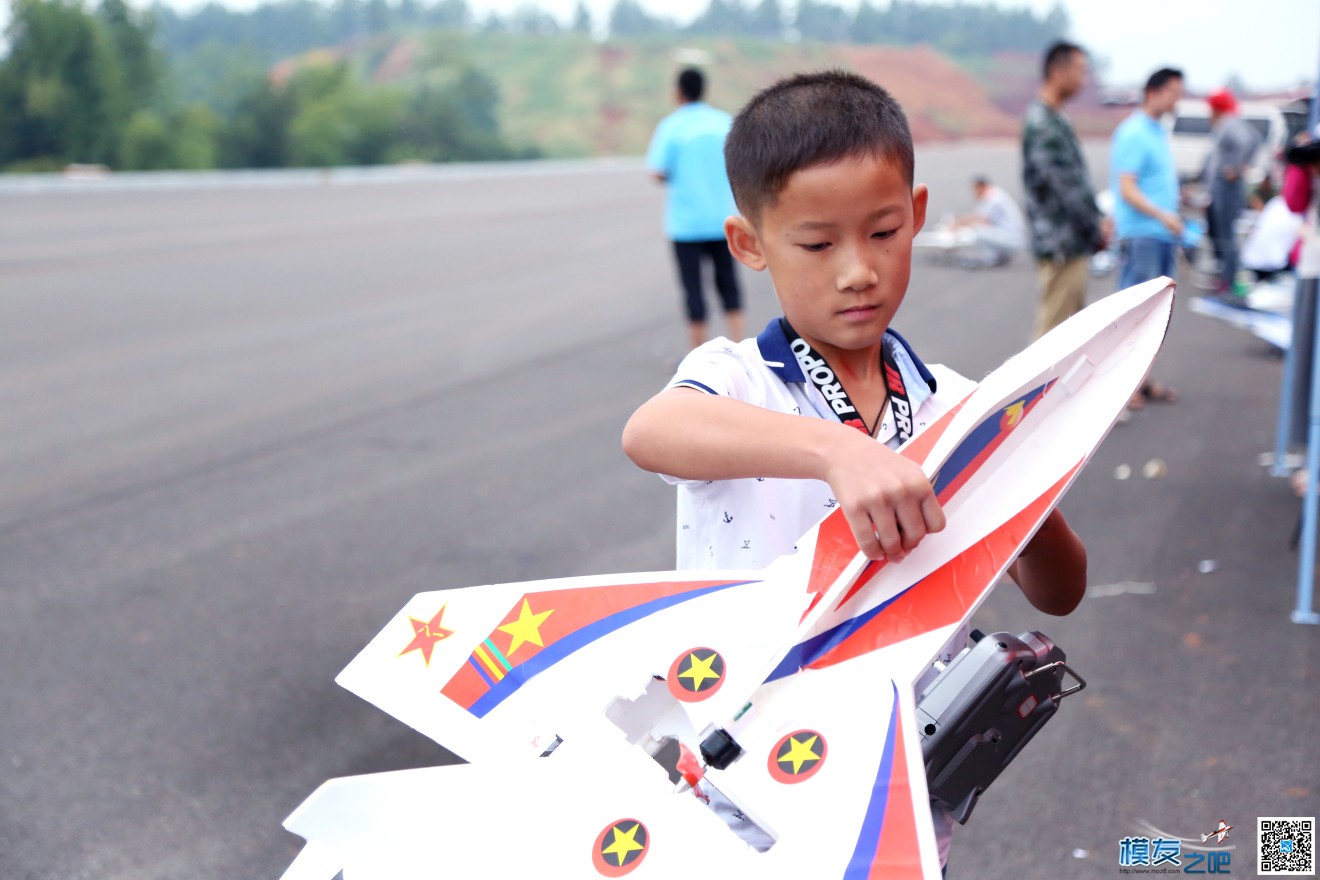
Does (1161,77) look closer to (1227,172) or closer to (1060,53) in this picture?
(1060,53)

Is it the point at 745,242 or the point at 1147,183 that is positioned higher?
the point at 745,242

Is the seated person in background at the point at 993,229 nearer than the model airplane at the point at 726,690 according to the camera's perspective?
No

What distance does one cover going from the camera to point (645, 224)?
20.9m

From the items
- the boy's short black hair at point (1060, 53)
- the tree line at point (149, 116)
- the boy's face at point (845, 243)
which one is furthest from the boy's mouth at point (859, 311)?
the tree line at point (149, 116)

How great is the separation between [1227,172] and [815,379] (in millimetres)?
12265

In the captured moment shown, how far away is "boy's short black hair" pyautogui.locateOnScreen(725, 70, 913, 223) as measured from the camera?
1442 millimetres

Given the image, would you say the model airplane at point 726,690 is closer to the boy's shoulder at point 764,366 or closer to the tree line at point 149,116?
the boy's shoulder at point 764,366

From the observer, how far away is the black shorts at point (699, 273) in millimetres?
8195

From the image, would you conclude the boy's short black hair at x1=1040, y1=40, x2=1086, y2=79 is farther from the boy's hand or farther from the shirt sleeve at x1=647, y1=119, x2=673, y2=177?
the boy's hand

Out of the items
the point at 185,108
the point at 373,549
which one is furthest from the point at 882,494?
the point at 185,108

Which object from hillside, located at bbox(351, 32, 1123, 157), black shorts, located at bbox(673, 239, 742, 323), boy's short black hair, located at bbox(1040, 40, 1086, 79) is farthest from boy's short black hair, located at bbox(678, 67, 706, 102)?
hillside, located at bbox(351, 32, 1123, 157)

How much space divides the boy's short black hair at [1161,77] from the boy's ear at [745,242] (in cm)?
625

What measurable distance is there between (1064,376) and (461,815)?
0.89 m

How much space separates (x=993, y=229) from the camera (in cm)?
1532
